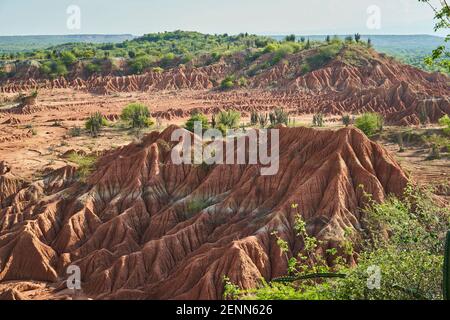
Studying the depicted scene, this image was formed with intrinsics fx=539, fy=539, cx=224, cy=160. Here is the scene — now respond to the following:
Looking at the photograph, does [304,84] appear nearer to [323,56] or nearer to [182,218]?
[323,56]

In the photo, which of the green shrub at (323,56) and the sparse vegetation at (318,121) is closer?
the sparse vegetation at (318,121)

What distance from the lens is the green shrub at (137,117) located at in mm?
63062

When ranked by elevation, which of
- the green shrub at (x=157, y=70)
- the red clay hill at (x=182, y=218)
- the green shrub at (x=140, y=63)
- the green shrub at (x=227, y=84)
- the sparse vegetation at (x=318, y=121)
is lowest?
the red clay hill at (x=182, y=218)

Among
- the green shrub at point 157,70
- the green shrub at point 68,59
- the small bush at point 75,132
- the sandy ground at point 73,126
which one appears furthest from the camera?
the green shrub at point 68,59

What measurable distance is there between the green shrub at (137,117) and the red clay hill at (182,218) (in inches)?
1149

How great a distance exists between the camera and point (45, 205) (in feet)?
108

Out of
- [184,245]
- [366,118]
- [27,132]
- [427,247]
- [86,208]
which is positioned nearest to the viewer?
[427,247]

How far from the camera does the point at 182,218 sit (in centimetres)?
2886

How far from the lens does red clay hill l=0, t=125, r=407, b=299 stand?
2302cm

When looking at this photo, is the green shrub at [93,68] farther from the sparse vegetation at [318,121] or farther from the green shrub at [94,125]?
the sparse vegetation at [318,121]

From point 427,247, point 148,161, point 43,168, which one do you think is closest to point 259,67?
point 43,168

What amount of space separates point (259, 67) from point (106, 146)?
2285 inches

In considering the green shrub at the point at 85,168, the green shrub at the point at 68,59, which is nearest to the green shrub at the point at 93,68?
the green shrub at the point at 68,59
